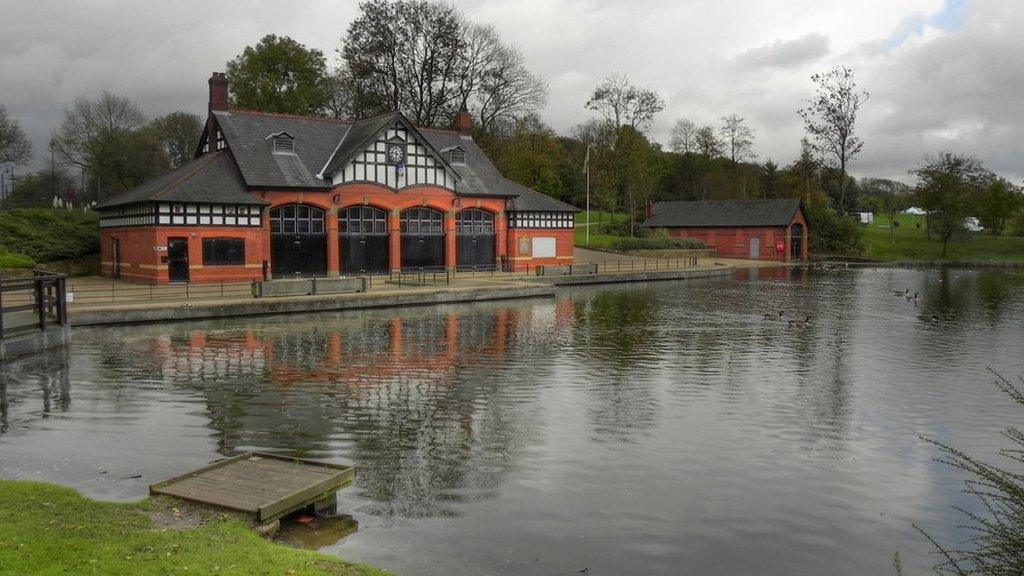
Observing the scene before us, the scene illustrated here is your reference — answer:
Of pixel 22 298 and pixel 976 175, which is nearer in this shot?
pixel 22 298

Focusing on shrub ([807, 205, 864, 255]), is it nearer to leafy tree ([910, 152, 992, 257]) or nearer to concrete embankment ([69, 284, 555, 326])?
leafy tree ([910, 152, 992, 257])

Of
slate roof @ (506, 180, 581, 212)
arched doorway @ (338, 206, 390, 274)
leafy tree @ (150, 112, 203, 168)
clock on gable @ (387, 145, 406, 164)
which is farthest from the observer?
leafy tree @ (150, 112, 203, 168)

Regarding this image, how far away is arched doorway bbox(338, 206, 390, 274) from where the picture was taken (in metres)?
38.2

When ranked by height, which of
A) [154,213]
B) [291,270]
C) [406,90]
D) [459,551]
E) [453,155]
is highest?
[406,90]

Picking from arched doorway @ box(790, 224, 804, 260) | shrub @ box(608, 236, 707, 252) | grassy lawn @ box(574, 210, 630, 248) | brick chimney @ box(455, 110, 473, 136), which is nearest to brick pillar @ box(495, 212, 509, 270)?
brick chimney @ box(455, 110, 473, 136)

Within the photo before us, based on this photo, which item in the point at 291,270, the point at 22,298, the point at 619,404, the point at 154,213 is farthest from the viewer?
the point at 291,270

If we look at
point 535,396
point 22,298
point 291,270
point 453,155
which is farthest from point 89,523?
point 453,155

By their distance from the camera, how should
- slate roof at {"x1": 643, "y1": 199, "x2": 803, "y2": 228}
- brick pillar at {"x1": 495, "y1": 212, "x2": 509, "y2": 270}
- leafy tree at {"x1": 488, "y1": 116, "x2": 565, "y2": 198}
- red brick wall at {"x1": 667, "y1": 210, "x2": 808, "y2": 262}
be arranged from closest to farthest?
1. brick pillar at {"x1": 495, "y1": 212, "x2": 509, "y2": 270}
2. leafy tree at {"x1": 488, "y1": 116, "x2": 565, "y2": 198}
3. slate roof at {"x1": 643, "y1": 199, "x2": 803, "y2": 228}
4. red brick wall at {"x1": 667, "y1": 210, "x2": 808, "y2": 262}

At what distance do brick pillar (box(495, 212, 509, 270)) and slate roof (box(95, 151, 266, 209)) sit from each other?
45.3 feet

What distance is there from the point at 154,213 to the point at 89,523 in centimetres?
2733

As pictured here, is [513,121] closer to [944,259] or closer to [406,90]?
[406,90]

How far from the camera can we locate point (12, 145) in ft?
185

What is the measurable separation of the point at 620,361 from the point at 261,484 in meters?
11.1

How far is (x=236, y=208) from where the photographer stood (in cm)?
3428
